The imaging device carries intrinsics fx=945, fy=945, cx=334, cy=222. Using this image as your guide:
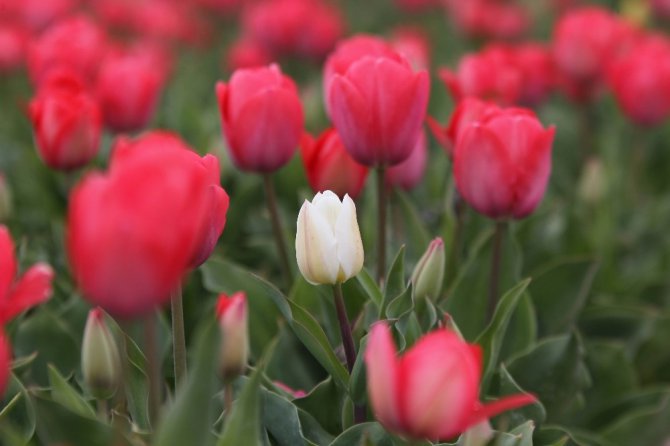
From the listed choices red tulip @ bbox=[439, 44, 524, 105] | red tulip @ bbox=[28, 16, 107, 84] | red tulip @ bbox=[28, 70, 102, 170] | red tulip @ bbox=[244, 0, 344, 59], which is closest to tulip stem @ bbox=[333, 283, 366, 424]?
red tulip @ bbox=[28, 70, 102, 170]

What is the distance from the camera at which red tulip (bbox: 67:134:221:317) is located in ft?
2.21

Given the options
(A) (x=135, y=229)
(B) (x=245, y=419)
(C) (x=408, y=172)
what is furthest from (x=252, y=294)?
(A) (x=135, y=229)

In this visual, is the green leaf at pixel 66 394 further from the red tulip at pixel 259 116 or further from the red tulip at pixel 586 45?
the red tulip at pixel 586 45

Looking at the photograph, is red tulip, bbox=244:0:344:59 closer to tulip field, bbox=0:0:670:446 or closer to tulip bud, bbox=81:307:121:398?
tulip field, bbox=0:0:670:446

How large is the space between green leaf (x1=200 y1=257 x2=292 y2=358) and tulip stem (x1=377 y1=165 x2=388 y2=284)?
0.16 metres

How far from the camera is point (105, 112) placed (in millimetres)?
1955

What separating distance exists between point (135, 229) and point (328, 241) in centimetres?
38

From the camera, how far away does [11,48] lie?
254cm

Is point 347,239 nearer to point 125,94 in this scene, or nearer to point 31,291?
point 31,291

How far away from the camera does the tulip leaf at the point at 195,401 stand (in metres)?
0.76

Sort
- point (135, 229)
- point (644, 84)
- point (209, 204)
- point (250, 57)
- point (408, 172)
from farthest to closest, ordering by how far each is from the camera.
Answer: point (250, 57)
point (644, 84)
point (408, 172)
point (209, 204)
point (135, 229)

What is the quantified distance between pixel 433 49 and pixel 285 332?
118 inches

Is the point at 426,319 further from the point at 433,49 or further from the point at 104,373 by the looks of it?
the point at 433,49

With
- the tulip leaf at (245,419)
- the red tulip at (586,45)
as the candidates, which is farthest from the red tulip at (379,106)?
the red tulip at (586,45)
